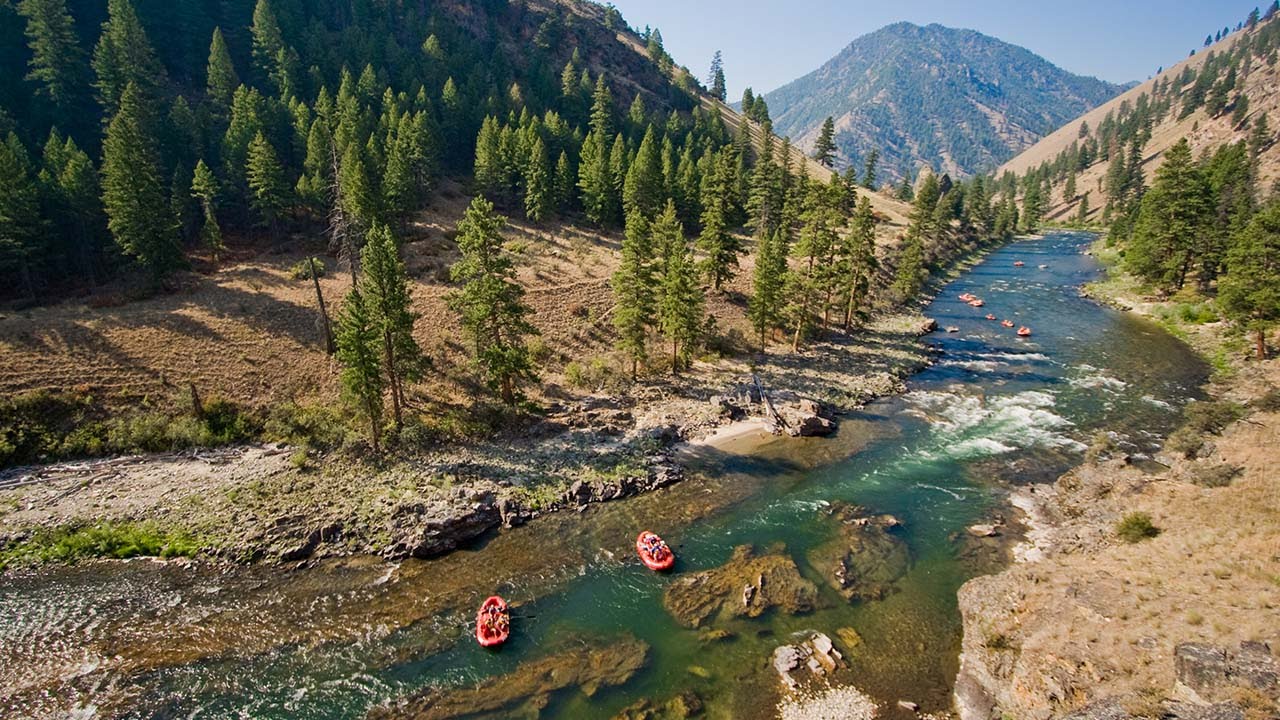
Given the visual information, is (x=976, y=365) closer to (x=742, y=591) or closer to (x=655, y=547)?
(x=742, y=591)

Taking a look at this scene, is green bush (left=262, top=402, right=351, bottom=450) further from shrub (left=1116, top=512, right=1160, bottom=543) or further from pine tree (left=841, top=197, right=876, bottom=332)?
pine tree (left=841, top=197, right=876, bottom=332)

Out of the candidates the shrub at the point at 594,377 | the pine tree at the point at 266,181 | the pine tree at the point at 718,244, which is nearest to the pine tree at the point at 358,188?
the pine tree at the point at 266,181

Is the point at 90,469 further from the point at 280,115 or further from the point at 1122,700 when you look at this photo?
the point at 280,115

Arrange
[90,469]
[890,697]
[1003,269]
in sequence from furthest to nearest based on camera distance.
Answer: [1003,269]
[90,469]
[890,697]

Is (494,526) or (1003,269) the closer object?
(494,526)

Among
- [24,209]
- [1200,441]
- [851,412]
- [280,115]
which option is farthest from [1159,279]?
[24,209]

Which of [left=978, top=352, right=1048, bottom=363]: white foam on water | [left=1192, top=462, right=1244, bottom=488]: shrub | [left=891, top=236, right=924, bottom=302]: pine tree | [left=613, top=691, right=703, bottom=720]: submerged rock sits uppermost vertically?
[left=891, top=236, right=924, bottom=302]: pine tree

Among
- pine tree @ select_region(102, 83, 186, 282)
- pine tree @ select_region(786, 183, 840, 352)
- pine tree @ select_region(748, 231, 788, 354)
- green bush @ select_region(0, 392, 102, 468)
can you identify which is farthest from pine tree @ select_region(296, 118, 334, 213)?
pine tree @ select_region(786, 183, 840, 352)
